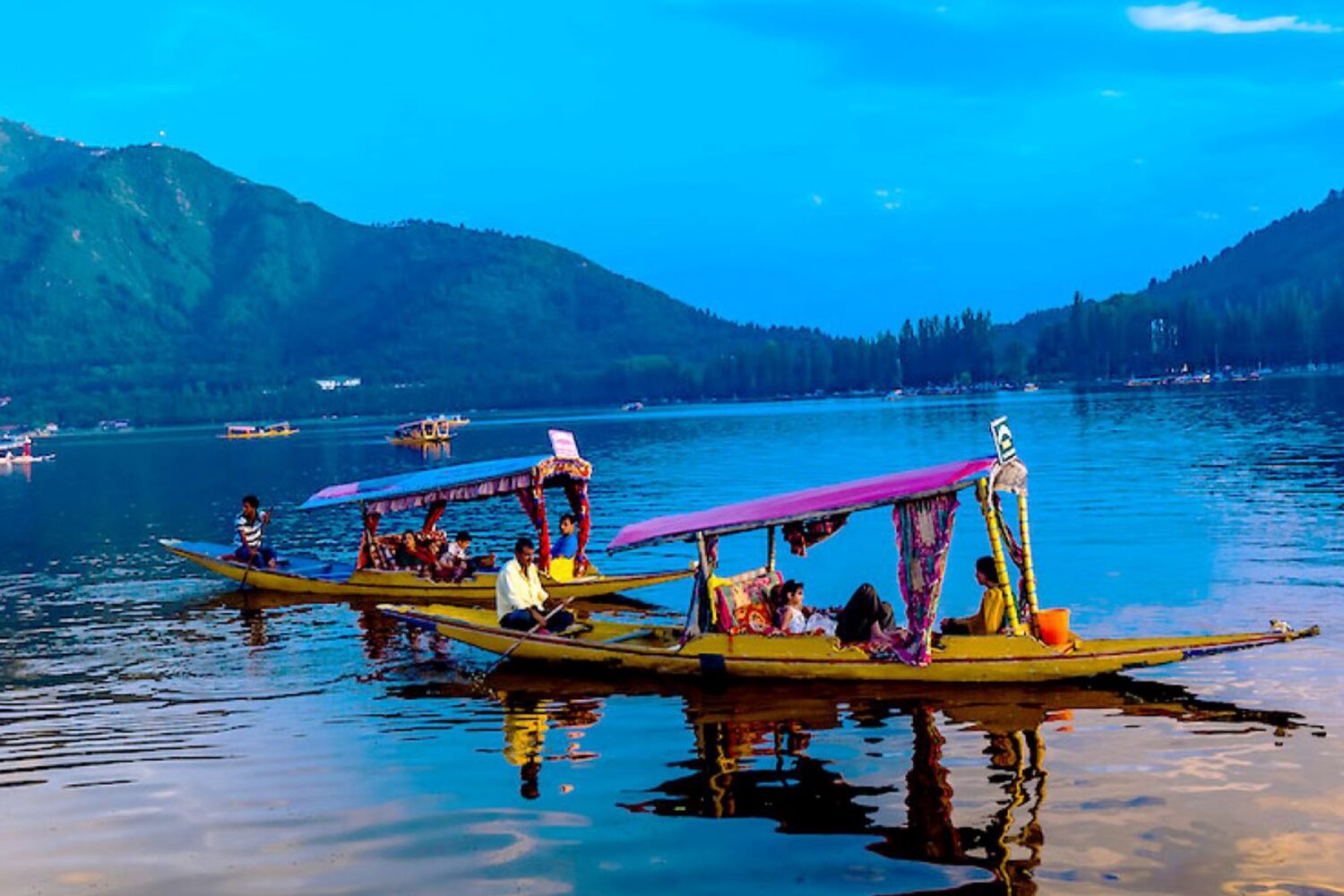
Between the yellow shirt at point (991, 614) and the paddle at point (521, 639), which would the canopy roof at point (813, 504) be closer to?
the paddle at point (521, 639)

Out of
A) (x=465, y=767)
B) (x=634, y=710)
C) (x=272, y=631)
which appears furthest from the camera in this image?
(x=272, y=631)

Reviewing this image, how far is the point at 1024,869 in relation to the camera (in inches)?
537

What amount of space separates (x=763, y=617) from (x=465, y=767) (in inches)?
258

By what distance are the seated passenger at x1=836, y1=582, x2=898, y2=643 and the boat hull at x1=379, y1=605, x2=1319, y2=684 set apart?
219 mm

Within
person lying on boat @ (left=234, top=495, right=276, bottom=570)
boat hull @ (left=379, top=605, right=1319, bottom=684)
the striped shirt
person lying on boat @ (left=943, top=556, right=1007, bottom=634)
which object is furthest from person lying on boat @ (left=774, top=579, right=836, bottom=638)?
the striped shirt

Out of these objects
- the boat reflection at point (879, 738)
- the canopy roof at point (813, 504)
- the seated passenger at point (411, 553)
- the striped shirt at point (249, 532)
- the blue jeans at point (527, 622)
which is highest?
the canopy roof at point (813, 504)

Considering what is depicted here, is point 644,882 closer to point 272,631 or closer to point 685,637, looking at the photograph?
point 685,637

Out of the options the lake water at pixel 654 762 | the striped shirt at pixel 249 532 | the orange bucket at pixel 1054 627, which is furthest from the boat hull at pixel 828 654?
the striped shirt at pixel 249 532

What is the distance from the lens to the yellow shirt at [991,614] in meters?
20.9

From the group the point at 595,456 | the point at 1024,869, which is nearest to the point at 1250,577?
the point at 1024,869

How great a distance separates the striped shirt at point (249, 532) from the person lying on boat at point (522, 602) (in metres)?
14.2

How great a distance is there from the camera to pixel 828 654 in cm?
2136

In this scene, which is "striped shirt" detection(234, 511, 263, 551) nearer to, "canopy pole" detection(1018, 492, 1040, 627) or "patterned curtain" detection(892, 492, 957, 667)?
"patterned curtain" detection(892, 492, 957, 667)

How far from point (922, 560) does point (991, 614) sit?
1.55 meters
